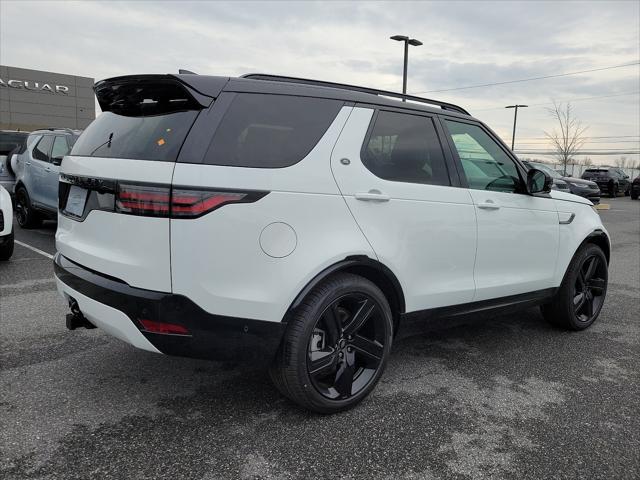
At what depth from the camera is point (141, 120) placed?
8.87 feet


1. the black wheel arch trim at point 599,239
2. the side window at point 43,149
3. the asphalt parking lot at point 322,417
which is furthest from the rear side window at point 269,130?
the side window at point 43,149

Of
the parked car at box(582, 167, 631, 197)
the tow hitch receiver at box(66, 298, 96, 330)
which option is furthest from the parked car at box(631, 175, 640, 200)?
the tow hitch receiver at box(66, 298, 96, 330)

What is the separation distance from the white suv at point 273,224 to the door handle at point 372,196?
0.6 inches

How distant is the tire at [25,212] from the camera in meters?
9.12

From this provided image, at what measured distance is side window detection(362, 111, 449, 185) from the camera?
2.96 meters

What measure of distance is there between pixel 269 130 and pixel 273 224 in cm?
48

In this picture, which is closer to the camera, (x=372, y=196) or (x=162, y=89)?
(x=162, y=89)

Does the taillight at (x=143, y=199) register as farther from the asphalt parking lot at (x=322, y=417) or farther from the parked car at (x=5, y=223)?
the parked car at (x=5, y=223)

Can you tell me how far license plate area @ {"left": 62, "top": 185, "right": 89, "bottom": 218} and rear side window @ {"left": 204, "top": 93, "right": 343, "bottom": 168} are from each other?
82 cm

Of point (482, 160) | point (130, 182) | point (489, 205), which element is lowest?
point (489, 205)

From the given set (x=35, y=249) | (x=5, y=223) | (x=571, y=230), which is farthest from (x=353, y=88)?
(x=35, y=249)

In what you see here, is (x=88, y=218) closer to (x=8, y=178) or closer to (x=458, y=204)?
(x=458, y=204)

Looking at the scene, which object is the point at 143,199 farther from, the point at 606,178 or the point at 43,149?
the point at 606,178

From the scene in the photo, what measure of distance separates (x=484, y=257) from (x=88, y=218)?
2.46 meters
